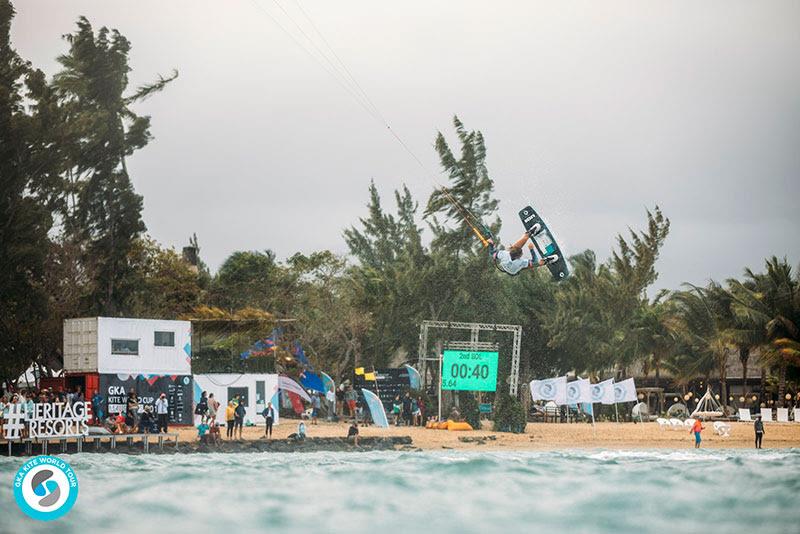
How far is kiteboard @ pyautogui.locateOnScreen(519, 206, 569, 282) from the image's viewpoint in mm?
29406

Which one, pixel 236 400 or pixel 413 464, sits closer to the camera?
pixel 413 464

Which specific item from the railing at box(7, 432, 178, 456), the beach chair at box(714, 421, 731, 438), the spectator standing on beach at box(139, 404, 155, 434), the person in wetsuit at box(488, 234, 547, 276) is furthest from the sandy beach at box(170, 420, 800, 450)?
the person in wetsuit at box(488, 234, 547, 276)

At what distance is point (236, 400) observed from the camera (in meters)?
34.3

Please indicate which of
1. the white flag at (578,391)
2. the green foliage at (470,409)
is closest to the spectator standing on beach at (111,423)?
the green foliage at (470,409)

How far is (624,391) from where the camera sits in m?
40.1

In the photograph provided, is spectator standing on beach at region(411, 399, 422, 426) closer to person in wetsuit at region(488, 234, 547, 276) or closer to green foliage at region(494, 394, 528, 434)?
A: green foliage at region(494, 394, 528, 434)

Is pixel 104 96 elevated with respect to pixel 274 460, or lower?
elevated

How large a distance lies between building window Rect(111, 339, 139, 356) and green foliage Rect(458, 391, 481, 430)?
11705mm

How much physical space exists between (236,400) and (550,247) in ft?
34.5

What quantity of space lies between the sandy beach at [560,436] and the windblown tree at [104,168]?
848cm

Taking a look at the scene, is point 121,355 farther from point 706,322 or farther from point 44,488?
point 706,322

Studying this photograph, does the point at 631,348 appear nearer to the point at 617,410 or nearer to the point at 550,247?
the point at 617,410

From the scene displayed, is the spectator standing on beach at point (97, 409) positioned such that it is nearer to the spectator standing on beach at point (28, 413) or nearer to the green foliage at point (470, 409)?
the spectator standing on beach at point (28, 413)

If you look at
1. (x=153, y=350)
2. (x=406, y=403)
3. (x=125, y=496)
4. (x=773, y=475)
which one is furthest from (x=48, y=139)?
(x=773, y=475)
